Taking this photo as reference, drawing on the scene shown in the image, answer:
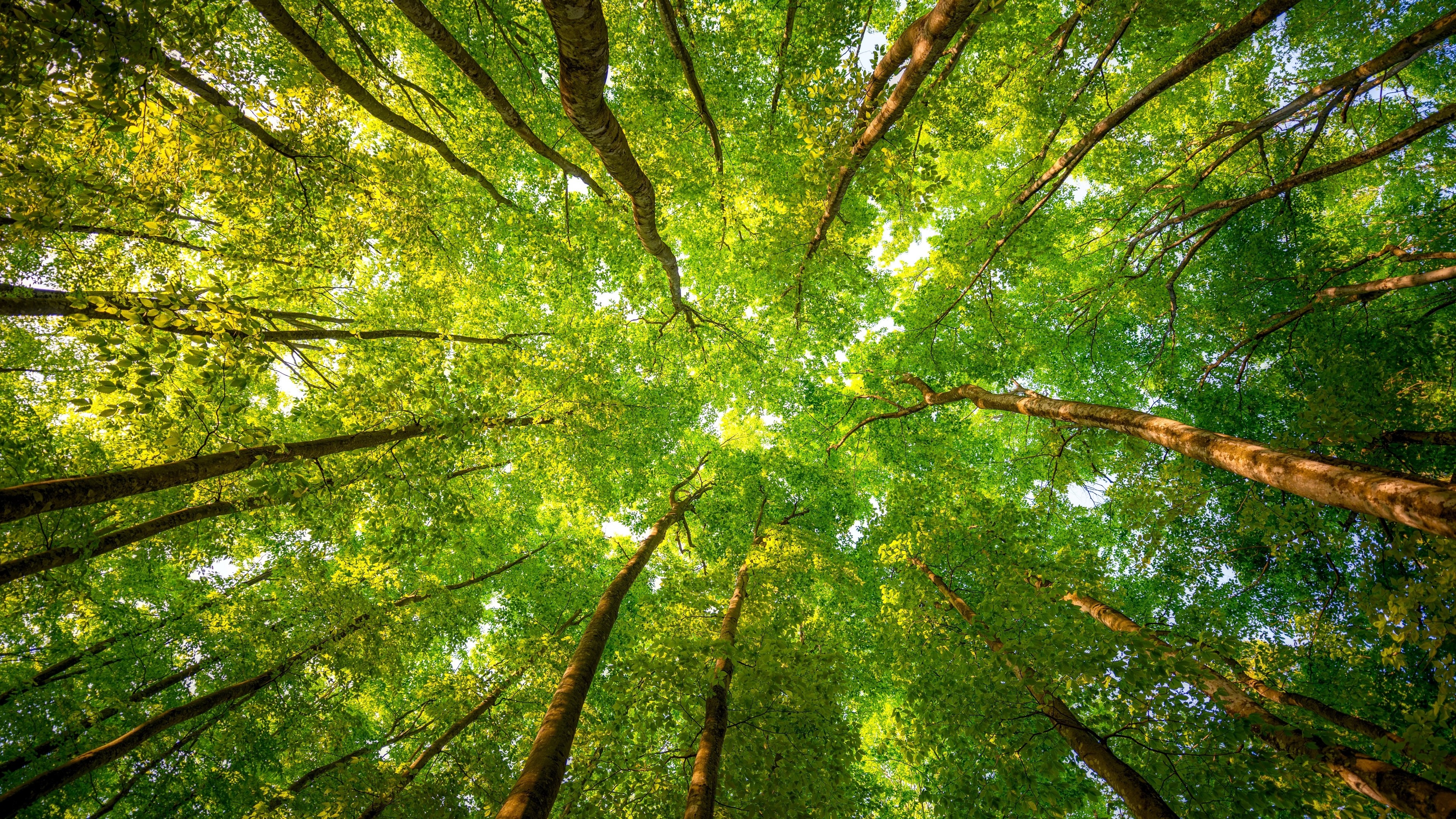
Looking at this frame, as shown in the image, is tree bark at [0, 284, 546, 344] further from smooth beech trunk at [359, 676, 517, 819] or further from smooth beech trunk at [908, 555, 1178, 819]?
smooth beech trunk at [908, 555, 1178, 819]

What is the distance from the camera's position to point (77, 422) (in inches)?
316

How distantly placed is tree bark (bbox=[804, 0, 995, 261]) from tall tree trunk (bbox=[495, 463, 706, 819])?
306cm

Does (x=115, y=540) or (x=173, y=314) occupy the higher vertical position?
(x=173, y=314)

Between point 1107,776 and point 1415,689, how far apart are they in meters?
5.86

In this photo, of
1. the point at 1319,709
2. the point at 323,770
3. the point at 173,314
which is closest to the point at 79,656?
the point at 323,770

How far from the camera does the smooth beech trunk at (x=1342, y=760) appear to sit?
3.65 m

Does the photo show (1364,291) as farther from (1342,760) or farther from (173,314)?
(173,314)

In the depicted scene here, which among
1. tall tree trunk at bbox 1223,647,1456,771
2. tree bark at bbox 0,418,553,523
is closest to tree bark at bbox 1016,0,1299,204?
tall tree trunk at bbox 1223,647,1456,771

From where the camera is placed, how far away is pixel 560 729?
4320 mm

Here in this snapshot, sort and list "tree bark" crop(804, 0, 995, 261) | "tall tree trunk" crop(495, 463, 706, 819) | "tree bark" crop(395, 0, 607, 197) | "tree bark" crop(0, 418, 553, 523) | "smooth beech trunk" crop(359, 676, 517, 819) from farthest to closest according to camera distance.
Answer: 1. "smooth beech trunk" crop(359, 676, 517, 819)
2. "tree bark" crop(804, 0, 995, 261)
3. "tree bark" crop(395, 0, 607, 197)
4. "tall tree trunk" crop(495, 463, 706, 819)
5. "tree bark" crop(0, 418, 553, 523)

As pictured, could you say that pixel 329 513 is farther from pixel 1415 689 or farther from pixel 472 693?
pixel 1415 689

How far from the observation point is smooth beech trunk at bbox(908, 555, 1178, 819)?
4.64 metres

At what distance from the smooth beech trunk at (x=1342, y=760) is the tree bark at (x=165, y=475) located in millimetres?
8856

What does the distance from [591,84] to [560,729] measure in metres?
5.72
